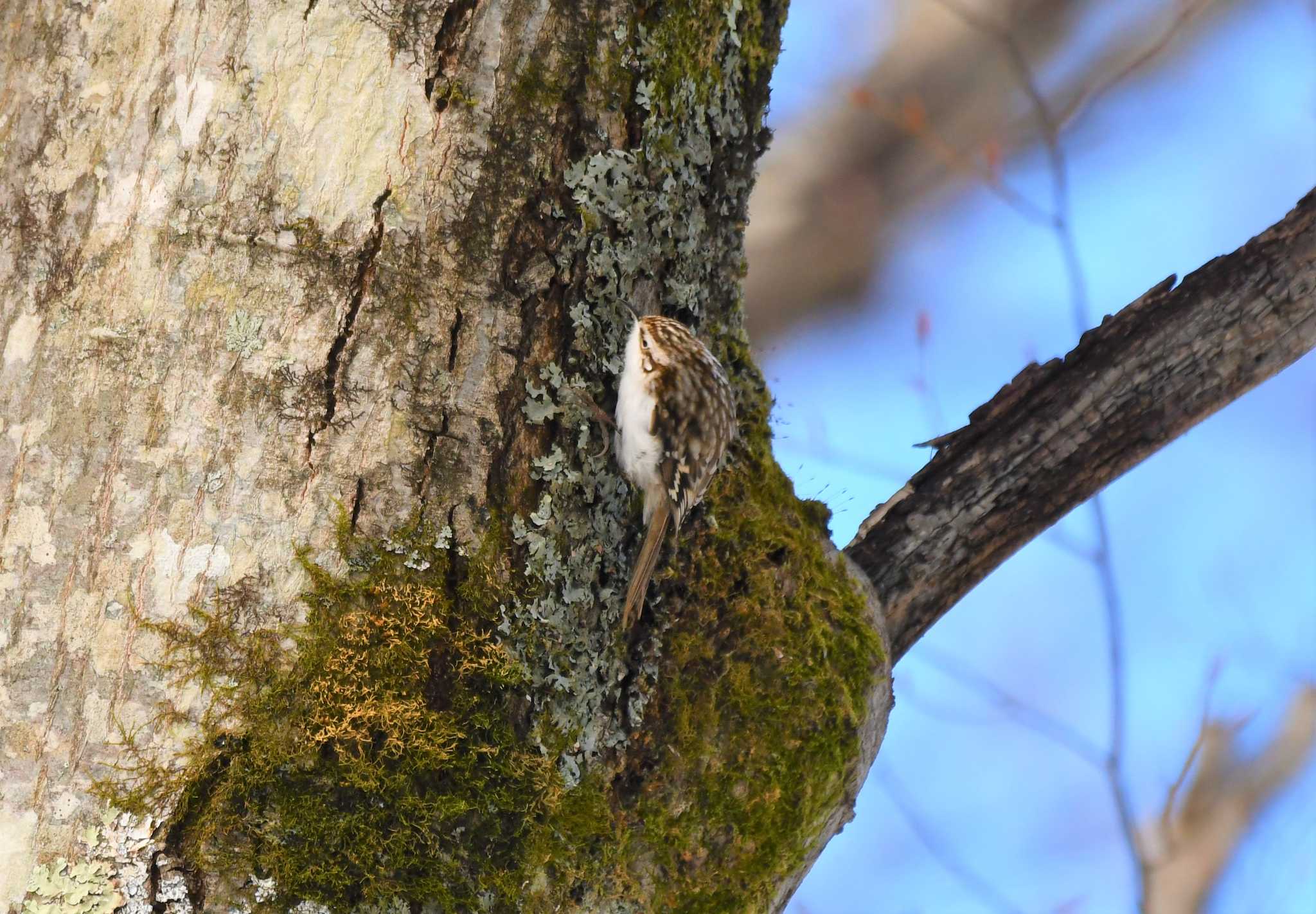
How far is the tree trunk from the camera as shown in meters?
1.35

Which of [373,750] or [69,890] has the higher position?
[373,750]

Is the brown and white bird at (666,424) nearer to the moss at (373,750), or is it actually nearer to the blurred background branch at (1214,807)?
the moss at (373,750)

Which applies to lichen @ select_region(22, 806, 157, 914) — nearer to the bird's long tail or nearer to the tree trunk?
the tree trunk

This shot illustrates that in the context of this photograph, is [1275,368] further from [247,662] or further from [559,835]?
[247,662]

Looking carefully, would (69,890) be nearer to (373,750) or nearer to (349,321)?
(373,750)

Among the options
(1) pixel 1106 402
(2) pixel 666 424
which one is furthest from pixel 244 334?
(1) pixel 1106 402

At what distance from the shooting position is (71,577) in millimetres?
1351

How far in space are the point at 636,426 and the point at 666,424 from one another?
20cm

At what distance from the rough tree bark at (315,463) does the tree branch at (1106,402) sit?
2.19ft

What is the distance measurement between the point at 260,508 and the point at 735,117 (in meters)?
1.04

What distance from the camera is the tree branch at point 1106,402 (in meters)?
1.96

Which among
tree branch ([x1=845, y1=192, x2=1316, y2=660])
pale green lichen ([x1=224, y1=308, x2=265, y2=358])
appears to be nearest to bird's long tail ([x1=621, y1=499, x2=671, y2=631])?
tree branch ([x1=845, y1=192, x2=1316, y2=660])

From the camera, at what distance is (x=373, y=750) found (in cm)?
142

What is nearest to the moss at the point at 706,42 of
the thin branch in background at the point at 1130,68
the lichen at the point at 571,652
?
the lichen at the point at 571,652
